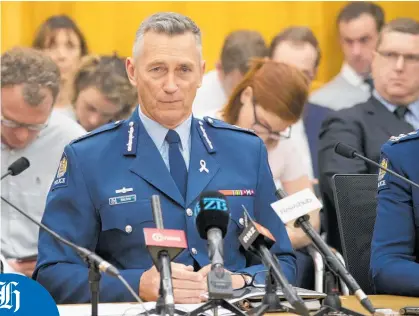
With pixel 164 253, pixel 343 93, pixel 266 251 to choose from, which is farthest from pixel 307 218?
pixel 343 93

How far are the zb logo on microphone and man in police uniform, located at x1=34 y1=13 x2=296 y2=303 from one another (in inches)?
33.4

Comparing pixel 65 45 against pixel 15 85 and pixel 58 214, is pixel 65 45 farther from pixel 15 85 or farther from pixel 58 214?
pixel 58 214

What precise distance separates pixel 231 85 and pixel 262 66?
42.7 inches

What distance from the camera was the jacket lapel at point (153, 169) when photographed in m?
3.61

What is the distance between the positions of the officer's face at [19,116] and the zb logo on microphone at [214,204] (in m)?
3.05

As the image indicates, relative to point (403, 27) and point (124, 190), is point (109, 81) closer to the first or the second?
point (403, 27)

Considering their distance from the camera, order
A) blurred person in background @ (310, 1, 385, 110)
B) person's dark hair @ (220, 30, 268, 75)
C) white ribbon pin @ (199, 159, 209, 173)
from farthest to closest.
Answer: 1. blurred person in background @ (310, 1, 385, 110)
2. person's dark hair @ (220, 30, 268, 75)
3. white ribbon pin @ (199, 159, 209, 173)

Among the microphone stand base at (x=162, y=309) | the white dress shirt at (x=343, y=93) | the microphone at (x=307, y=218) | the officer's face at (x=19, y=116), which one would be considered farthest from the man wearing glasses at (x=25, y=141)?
the microphone at (x=307, y=218)

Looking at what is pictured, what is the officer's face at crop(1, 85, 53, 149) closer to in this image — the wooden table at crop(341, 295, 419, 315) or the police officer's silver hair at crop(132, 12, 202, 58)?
the police officer's silver hair at crop(132, 12, 202, 58)

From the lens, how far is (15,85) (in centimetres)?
555

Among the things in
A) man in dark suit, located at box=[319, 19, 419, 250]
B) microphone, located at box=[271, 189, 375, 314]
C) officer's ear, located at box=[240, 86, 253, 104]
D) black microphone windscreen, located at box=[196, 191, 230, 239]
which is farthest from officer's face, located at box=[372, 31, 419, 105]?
black microphone windscreen, located at box=[196, 191, 230, 239]

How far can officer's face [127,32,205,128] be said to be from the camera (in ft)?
11.9

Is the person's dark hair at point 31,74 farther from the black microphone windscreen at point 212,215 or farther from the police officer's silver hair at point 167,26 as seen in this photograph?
the black microphone windscreen at point 212,215

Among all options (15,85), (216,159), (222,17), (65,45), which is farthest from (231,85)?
(216,159)
